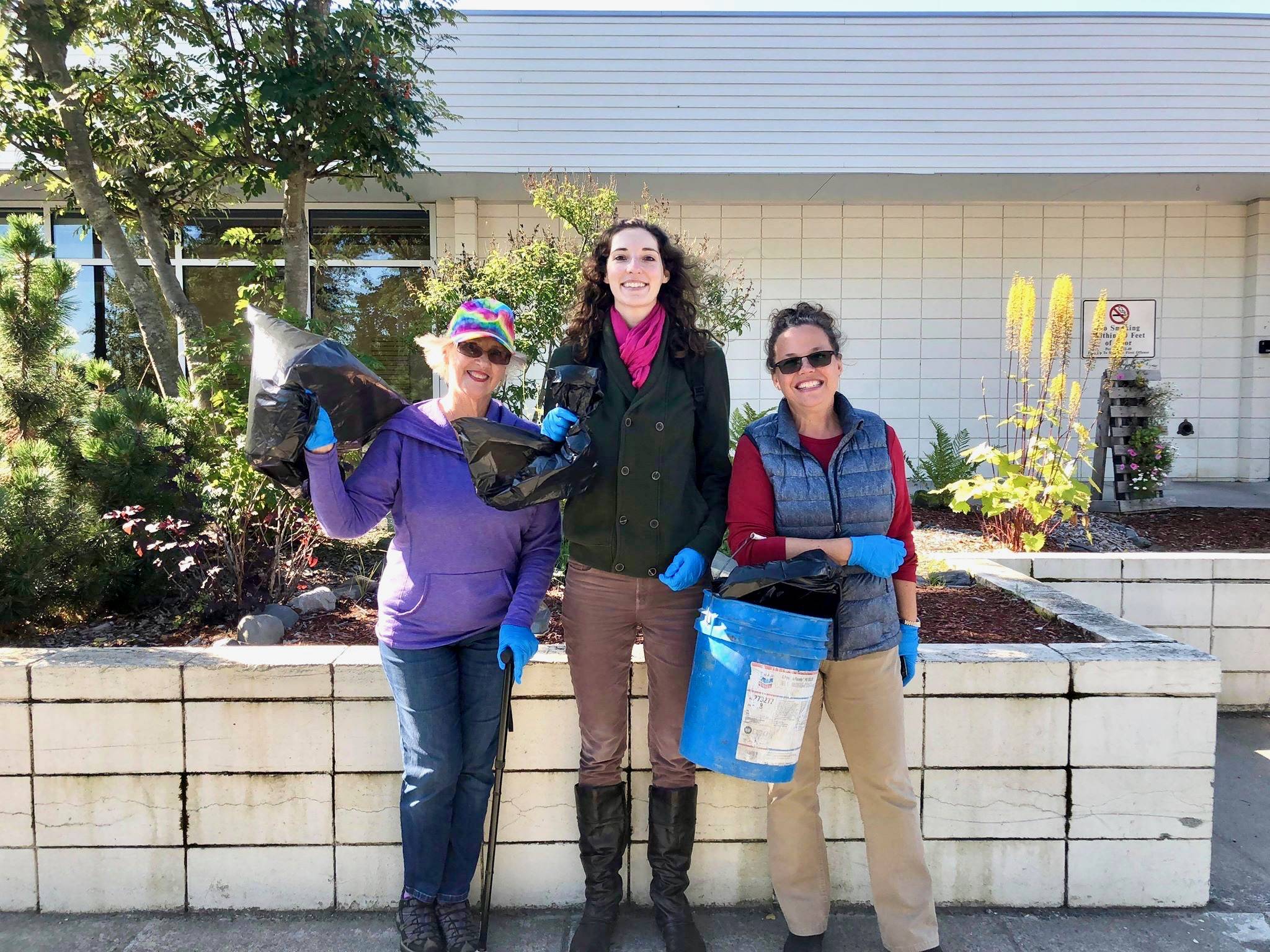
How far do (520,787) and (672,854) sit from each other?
534mm

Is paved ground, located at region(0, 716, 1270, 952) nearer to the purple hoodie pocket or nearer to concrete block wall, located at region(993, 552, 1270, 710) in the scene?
the purple hoodie pocket

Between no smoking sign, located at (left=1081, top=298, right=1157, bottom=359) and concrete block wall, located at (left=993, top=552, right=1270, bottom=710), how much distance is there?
6.32m

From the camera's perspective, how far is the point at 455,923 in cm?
242

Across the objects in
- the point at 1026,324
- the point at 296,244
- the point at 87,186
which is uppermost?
the point at 87,186

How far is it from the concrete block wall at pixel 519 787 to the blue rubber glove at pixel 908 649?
0.60ft

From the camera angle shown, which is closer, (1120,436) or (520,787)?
(520,787)

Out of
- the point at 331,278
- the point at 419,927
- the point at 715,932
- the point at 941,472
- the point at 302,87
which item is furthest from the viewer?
the point at 331,278

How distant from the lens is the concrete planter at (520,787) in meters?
2.64

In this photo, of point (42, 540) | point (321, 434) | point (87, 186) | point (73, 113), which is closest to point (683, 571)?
point (321, 434)

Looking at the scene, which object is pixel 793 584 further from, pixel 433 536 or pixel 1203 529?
pixel 1203 529

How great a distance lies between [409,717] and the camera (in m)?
2.34

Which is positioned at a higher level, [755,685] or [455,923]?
[755,685]

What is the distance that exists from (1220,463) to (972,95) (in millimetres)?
5454

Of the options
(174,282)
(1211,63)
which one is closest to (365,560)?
(174,282)
